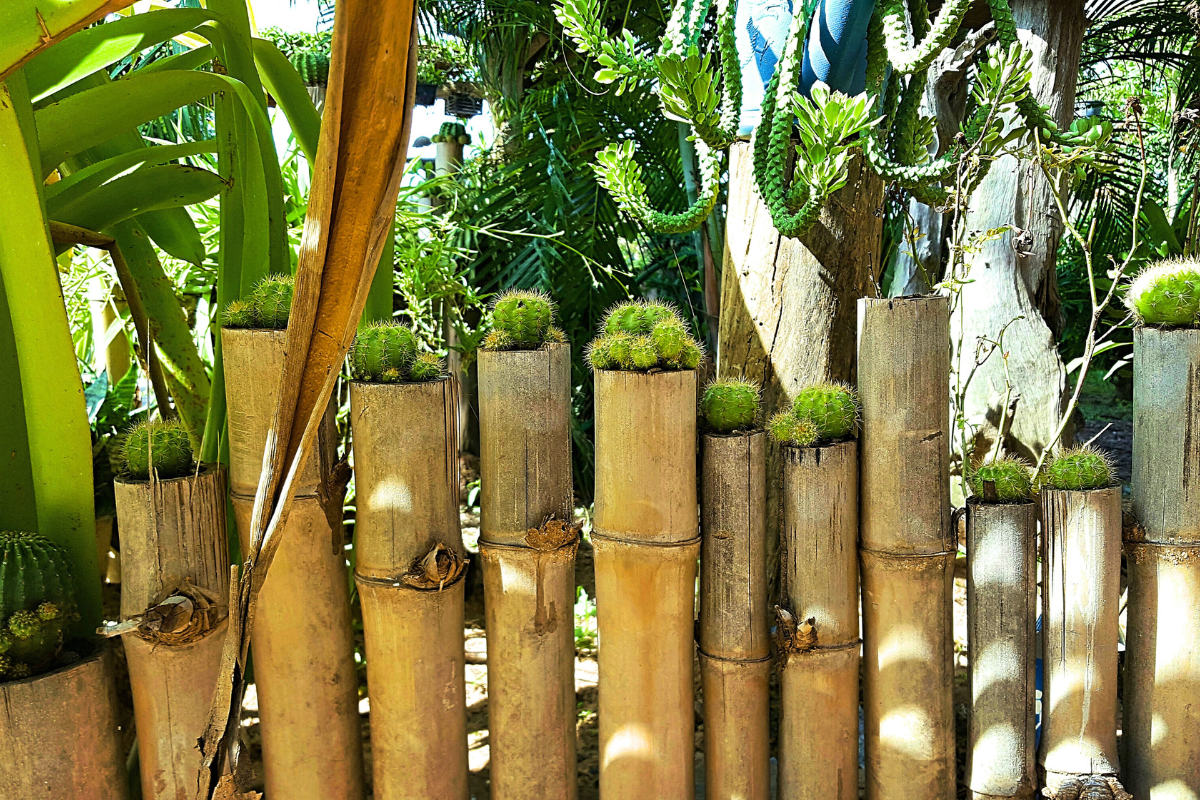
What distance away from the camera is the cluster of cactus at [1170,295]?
0.96 m

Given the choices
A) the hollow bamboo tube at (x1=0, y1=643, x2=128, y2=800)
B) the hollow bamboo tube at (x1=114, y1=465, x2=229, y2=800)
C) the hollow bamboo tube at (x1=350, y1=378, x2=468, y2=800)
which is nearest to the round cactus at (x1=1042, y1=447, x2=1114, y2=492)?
the hollow bamboo tube at (x1=350, y1=378, x2=468, y2=800)

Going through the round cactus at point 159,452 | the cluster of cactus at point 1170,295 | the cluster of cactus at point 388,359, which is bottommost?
the round cactus at point 159,452

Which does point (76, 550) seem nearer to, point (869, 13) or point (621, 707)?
point (621, 707)

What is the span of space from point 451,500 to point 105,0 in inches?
23.2

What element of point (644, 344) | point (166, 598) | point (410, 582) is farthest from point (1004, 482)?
point (166, 598)

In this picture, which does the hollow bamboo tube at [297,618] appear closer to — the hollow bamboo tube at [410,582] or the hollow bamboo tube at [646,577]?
the hollow bamboo tube at [410,582]

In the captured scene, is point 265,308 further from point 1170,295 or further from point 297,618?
point 1170,295

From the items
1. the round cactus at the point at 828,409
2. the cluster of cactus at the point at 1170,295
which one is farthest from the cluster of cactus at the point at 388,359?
the cluster of cactus at the point at 1170,295

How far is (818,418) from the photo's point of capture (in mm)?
965

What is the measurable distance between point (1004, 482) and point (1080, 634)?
0.20 metres

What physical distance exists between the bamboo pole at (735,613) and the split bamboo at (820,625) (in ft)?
0.10

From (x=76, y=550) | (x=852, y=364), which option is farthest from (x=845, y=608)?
(x=76, y=550)

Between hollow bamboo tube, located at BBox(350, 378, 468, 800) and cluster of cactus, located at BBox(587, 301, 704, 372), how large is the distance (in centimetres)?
19

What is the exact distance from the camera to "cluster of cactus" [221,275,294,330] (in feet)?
3.01
